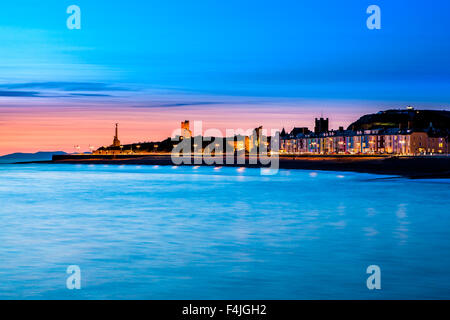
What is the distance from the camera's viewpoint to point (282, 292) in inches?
466

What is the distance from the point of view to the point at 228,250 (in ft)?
57.6

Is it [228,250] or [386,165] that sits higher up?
[386,165]

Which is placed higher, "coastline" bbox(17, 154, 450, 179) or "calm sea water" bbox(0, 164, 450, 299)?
"coastline" bbox(17, 154, 450, 179)

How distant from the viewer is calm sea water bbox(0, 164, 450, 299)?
39.8 ft

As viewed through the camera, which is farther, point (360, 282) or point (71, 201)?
point (71, 201)

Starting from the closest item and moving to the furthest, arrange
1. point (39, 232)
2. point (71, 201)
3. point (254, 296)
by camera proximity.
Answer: point (254, 296)
point (39, 232)
point (71, 201)

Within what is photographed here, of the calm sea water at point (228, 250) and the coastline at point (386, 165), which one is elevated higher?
the coastline at point (386, 165)

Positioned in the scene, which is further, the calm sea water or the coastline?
the coastline

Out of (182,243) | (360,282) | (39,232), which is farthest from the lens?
(39,232)

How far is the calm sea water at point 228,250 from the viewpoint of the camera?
39.8 ft

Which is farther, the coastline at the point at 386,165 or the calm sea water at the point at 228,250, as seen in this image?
the coastline at the point at 386,165
